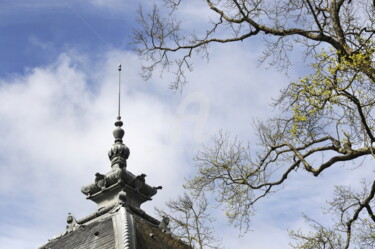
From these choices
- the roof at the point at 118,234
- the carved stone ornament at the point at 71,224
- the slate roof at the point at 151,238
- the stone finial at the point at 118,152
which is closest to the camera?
the roof at the point at 118,234

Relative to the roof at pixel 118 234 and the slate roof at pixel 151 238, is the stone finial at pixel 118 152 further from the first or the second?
the slate roof at pixel 151 238

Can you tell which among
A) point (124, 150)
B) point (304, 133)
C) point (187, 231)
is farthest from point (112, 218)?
point (304, 133)

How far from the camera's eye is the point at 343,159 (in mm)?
15969

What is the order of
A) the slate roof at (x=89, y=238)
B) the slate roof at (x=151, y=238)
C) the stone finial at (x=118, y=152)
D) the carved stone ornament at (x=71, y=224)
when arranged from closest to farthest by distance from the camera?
the slate roof at (x=89, y=238) < the slate roof at (x=151, y=238) < the carved stone ornament at (x=71, y=224) < the stone finial at (x=118, y=152)

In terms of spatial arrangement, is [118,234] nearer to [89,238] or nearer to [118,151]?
[89,238]

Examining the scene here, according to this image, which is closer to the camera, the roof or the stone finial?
the roof

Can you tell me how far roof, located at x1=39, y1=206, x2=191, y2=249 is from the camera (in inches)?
998

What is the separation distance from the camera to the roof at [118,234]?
25.3 m

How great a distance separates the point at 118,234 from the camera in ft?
84.3

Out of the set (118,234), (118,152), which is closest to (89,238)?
(118,234)

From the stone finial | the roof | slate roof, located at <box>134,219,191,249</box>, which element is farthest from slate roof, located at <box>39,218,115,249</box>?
the stone finial

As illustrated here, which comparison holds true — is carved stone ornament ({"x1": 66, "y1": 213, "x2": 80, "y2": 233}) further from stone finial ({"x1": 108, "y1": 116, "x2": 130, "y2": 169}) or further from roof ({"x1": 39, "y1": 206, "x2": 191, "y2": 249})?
stone finial ({"x1": 108, "y1": 116, "x2": 130, "y2": 169})

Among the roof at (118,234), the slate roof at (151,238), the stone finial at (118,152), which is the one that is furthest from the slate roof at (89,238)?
the stone finial at (118,152)

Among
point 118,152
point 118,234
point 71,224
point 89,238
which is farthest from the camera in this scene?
point 118,152
